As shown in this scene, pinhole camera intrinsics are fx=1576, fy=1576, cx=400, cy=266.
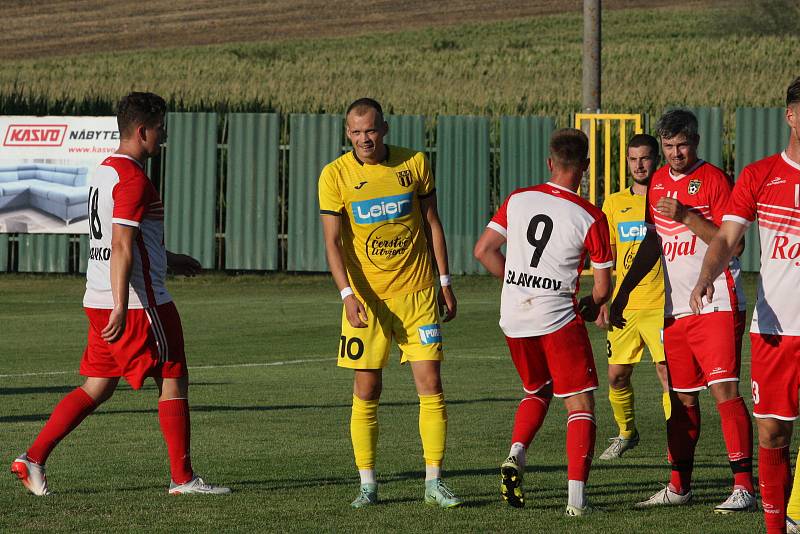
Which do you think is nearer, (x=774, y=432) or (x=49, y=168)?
(x=774, y=432)

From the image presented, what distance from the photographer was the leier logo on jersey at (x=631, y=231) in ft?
36.0

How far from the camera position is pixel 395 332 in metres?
8.53

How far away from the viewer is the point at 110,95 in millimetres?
49812

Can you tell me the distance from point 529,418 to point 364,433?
0.89 m

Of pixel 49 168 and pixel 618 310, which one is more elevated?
pixel 49 168

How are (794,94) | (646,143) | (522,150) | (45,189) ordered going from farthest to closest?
1. (522,150)
2. (45,189)
3. (646,143)
4. (794,94)

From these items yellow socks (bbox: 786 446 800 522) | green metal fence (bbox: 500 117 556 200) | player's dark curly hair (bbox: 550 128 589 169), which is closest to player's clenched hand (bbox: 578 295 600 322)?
player's dark curly hair (bbox: 550 128 589 169)

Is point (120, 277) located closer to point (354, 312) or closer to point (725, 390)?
point (354, 312)

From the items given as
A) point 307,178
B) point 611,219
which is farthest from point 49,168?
point 611,219

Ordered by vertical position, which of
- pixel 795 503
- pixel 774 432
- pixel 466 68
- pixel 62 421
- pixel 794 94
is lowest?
pixel 795 503

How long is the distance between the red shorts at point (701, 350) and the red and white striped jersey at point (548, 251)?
2.16ft

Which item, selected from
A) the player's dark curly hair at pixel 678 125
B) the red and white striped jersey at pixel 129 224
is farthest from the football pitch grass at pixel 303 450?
the player's dark curly hair at pixel 678 125

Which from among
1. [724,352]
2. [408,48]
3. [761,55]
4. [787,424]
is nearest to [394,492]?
[724,352]

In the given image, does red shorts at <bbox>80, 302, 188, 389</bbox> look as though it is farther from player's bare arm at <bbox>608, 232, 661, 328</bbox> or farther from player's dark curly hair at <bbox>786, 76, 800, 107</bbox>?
player's dark curly hair at <bbox>786, 76, 800, 107</bbox>
